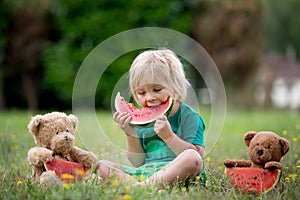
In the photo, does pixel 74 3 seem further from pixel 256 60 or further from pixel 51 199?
pixel 51 199

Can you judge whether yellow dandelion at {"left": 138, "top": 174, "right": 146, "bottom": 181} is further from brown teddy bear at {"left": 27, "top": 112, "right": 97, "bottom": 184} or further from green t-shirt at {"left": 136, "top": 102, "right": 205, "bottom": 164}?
brown teddy bear at {"left": 27, "top": 112, "right": 97, "bottom": 184}

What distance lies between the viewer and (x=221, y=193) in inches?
124

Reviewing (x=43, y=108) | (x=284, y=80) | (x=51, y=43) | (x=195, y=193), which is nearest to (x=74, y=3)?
(x=51, y=43)

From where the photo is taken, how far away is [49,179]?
3291 millimetres

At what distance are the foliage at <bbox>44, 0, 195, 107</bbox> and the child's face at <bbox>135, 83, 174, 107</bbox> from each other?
38.8ft

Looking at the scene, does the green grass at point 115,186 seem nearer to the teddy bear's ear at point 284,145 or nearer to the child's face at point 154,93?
the teddy bear's ear at point 284,145

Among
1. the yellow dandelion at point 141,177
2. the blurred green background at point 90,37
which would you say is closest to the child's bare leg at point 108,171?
the yellow dandelion at point 141,177

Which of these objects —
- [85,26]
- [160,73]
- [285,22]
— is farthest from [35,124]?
[285,22]

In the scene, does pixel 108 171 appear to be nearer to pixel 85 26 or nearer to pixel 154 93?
pixel 154 93

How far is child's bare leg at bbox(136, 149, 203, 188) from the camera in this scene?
342 centimetres

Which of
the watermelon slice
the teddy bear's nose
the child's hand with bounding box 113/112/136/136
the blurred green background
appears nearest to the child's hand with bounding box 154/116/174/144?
the watermelon slice

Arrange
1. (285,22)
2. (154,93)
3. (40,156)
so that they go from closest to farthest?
1. (40,156)
2. (154,93)
3. (285,22)

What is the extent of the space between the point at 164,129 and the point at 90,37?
1272 centimetres

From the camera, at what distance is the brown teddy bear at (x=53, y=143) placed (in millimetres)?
3432
